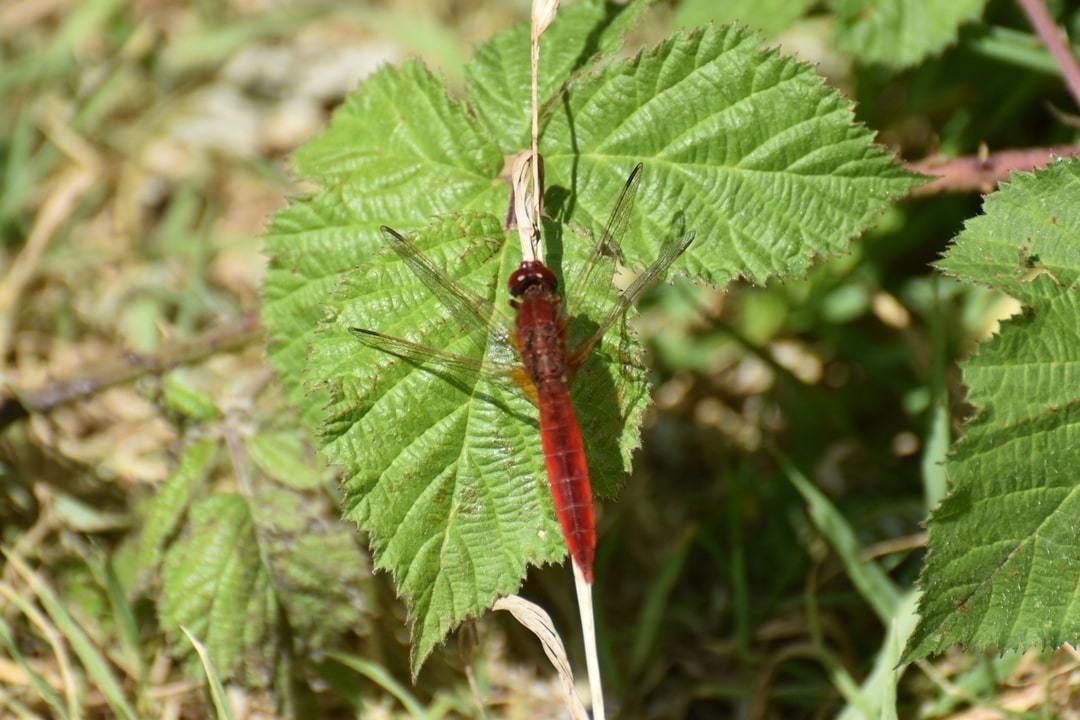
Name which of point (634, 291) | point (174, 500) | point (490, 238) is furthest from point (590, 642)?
point (174, 500)

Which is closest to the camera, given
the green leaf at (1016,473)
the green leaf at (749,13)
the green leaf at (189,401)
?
the green leaf at (1016,473)

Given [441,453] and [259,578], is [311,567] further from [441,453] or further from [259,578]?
[441,453]

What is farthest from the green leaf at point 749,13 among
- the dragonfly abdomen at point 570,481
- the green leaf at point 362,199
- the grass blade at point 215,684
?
the grass blade at point 215,684

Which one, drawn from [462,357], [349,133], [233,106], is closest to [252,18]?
[233,106]

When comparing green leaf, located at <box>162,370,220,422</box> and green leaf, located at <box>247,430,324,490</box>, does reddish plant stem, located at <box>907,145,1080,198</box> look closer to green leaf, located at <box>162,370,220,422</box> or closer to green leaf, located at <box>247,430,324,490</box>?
green leaf, located at <box>247,430,324,490</box>

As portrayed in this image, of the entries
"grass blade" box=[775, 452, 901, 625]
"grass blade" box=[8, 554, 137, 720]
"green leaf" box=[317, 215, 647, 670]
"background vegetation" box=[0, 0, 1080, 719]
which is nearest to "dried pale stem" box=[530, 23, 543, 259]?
"green leaf" box=[317, 215, 647, 670]

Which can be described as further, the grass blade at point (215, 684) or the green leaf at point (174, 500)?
the green leaf at point (174, 500)

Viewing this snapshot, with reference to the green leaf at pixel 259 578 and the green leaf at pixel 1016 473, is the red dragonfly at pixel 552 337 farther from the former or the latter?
the green leaf at pixel 259 578
